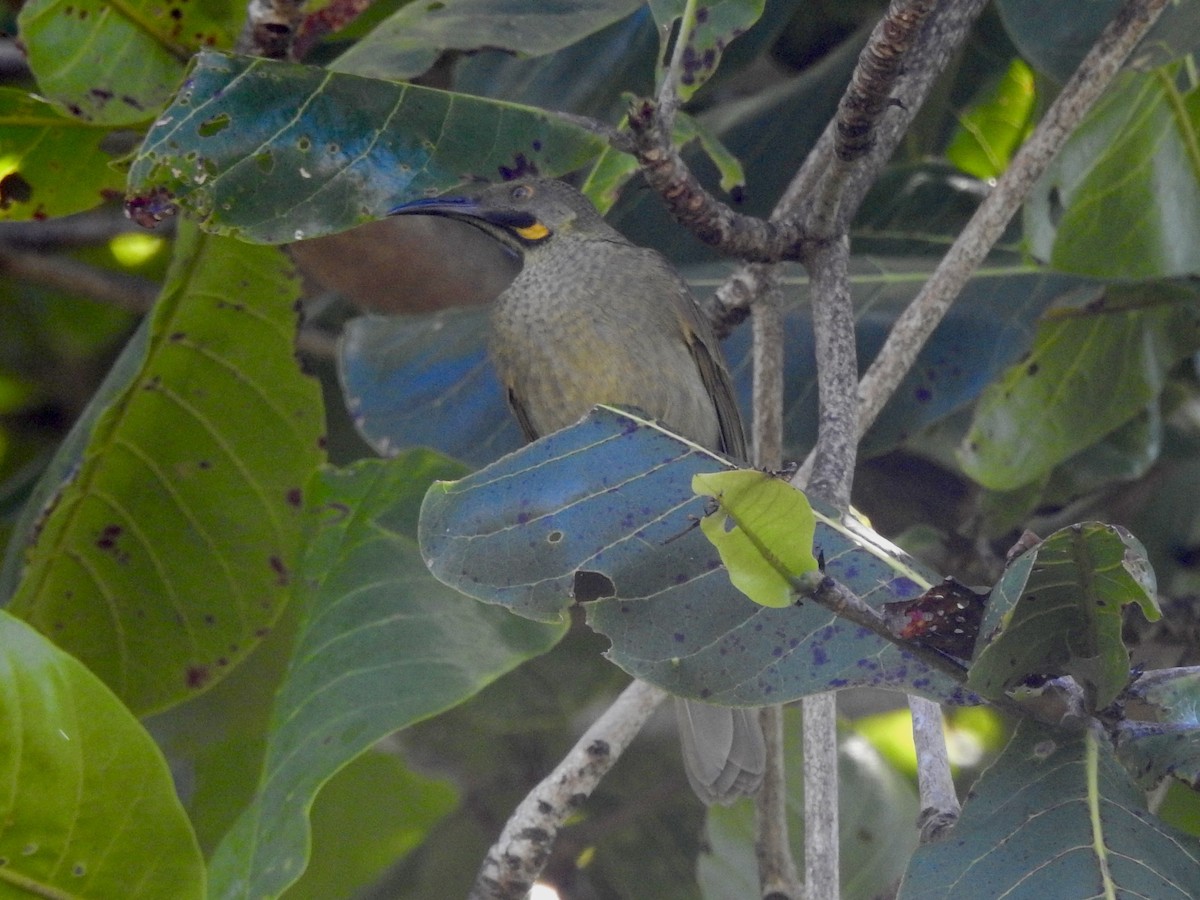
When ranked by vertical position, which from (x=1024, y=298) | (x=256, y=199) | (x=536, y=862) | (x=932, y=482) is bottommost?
(x=932, y=482)

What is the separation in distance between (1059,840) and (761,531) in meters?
0.45

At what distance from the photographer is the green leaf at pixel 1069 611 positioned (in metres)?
1.38

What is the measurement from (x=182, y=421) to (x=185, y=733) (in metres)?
0.63

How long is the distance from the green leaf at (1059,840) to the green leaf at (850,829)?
2.79ft

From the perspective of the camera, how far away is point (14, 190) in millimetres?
2471

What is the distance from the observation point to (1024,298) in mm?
2842

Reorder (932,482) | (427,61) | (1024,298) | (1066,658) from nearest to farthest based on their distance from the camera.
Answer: (1066,658) < (427,61) < (1024,298) < (932,482)

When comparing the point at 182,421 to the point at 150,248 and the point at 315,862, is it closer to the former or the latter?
the point at 315,862

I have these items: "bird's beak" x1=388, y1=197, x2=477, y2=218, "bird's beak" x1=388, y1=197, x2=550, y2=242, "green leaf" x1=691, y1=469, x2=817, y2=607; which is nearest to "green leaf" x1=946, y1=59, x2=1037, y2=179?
"bird's beak" x1=388, y1=197, x2=550, y2=242

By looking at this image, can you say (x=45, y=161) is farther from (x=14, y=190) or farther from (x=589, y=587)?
(x=589, y=587)

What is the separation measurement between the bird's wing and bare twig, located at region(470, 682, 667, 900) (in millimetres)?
949

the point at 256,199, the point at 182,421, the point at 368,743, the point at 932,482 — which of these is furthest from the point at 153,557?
the point at 932,482

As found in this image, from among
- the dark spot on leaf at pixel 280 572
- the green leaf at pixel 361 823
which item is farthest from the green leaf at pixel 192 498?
the green leaf at pixel 361 823

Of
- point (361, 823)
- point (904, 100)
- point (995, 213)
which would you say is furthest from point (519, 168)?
point (361, 823)
